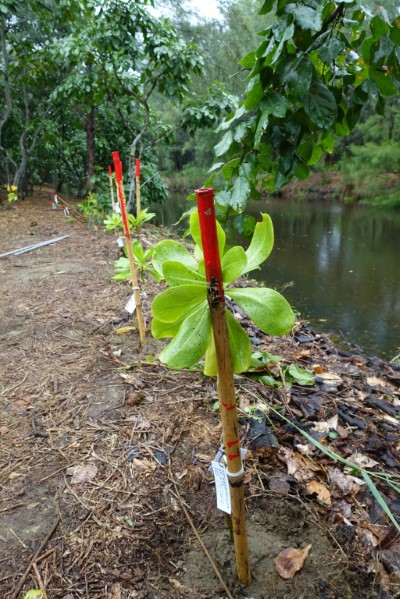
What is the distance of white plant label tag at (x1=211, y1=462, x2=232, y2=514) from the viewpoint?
2.64ft

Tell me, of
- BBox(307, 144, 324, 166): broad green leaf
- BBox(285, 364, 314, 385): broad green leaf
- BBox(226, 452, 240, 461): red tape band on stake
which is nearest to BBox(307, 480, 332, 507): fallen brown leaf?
BBox(226, 452, 240, 461): red tape band on stake

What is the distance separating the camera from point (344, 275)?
5.95m

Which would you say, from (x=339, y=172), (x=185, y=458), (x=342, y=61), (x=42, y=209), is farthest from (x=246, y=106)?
(x=339, y=172)

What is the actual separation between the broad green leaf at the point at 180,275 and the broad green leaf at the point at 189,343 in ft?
0.20

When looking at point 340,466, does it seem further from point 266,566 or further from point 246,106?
point 246,106

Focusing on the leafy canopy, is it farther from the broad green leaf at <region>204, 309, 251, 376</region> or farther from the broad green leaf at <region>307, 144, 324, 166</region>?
the broad green leaf at <region>204, 309, 251, 376</region>

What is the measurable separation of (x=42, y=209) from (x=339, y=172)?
14.2 metres

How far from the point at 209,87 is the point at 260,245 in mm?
7151

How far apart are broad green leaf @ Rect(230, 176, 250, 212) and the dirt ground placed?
0.78 meters

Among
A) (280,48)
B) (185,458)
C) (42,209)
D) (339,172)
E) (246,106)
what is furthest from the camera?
(339,172)

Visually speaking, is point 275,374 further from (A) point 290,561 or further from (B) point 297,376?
(A) point 290,561

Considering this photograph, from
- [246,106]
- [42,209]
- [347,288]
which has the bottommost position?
[347,288]

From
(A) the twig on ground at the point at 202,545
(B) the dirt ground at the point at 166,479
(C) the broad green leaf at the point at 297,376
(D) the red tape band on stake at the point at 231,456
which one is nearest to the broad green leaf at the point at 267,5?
(D) the red tape band on stake at the point at 231,456

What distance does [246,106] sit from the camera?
0.80m
